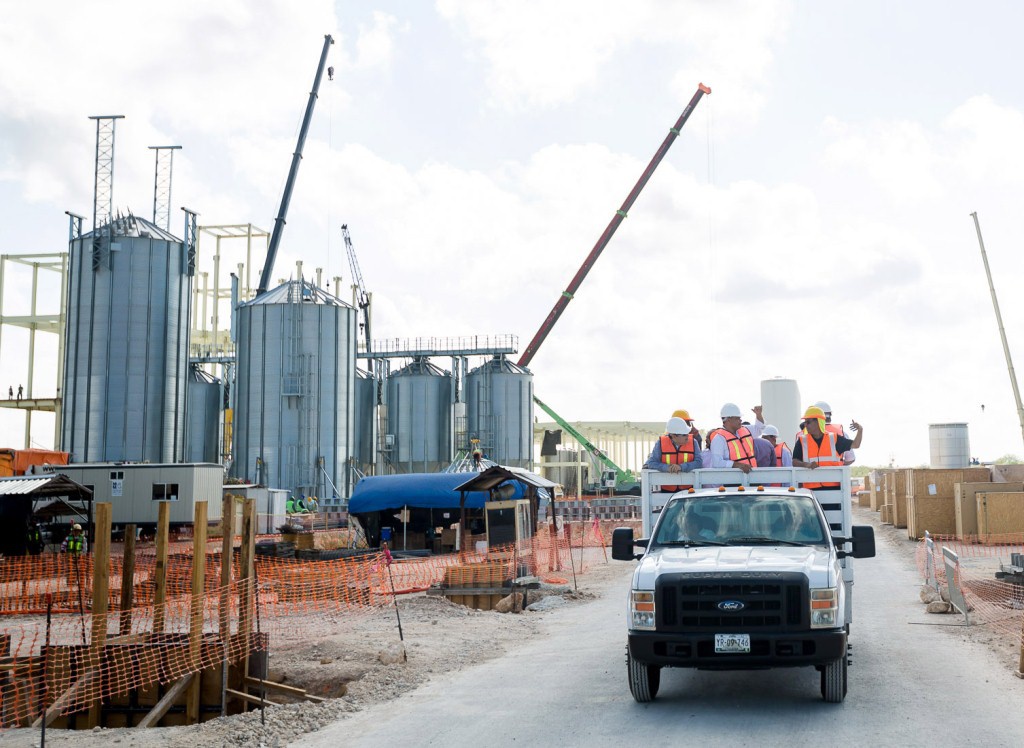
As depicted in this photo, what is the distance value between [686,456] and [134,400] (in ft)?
134

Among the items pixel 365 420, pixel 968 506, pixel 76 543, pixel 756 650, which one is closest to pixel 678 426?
pixel 756 650

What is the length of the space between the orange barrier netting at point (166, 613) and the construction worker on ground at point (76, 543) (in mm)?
685

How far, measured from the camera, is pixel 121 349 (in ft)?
161

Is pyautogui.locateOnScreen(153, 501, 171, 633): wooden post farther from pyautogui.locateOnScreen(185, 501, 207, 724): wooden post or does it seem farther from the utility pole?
the utility pole

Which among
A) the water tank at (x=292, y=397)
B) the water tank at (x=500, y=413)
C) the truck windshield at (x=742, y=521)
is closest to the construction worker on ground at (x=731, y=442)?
the truck windshield at (x=742, y=521)

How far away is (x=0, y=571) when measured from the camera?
28.4 meters

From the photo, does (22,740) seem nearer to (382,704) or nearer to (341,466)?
(382,704)

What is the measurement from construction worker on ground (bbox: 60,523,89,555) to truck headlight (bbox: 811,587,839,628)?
Answer: 27835 millimetres

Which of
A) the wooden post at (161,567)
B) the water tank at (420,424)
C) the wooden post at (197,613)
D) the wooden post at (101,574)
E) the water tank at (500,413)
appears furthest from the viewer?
the water tank at (420,424)

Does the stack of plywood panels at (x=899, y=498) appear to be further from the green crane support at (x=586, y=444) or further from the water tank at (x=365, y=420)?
the green crane support at (x=586, y=444)

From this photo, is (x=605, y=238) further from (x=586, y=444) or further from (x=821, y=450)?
(x=821, y=450)

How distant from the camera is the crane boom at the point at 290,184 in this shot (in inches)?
2771

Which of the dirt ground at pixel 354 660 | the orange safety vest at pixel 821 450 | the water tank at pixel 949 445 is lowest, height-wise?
the dirt ground at pixel 354 660

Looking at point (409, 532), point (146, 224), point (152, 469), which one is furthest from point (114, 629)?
point (146, 224)
